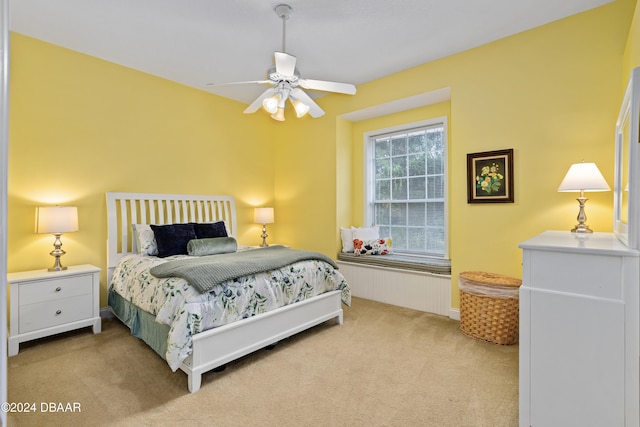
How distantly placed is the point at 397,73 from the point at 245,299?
303cm

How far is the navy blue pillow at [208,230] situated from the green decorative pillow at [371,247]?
1.69 m

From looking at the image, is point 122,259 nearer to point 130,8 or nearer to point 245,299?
point 245,299

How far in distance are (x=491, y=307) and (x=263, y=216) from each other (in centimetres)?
305

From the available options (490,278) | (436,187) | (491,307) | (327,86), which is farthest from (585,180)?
(327,86)

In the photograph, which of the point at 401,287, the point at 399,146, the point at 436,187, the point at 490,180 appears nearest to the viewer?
the point at 490,180

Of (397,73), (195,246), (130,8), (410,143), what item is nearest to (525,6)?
(397,73)

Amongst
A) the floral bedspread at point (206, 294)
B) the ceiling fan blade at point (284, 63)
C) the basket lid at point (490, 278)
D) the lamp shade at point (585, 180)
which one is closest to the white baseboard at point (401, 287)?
the basket lid at point (490, 278)

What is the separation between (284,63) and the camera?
229cm

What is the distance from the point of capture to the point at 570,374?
1427mm

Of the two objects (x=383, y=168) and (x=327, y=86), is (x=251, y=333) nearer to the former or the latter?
(x=327, y=86)

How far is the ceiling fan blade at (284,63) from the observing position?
2250 millimetres

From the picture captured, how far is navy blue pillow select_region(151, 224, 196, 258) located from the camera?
3.20m

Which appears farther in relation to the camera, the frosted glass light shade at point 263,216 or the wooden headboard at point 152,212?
the frosted glass light shade at point 263,216

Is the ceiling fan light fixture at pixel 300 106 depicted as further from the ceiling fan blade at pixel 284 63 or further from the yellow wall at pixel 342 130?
the yellow wall at pixel 342 130
